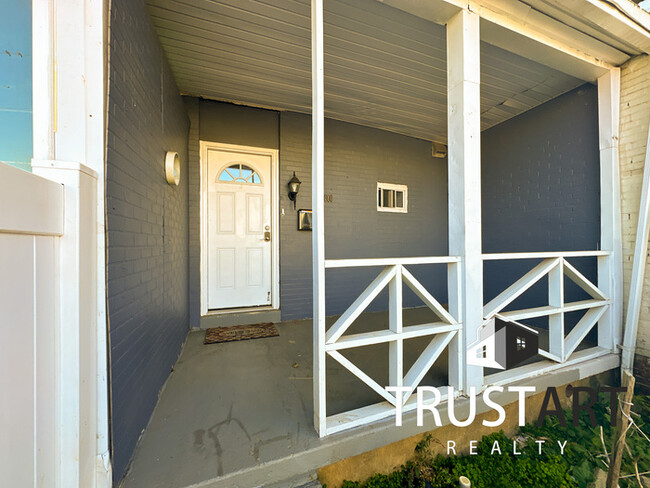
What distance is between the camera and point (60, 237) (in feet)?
3.12

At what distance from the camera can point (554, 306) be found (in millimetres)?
2086

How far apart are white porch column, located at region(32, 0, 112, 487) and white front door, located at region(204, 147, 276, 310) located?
82.7 inches

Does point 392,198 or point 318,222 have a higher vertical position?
point 392,198

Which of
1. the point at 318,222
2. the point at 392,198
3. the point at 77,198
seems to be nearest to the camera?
the point at 77,198

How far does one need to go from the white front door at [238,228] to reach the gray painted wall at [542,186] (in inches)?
127

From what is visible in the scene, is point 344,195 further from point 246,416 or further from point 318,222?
point 246,416

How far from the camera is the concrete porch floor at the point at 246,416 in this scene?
1186mm

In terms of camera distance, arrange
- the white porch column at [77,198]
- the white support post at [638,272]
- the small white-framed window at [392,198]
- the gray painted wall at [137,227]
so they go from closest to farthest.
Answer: the white porch column at [77,198]
the gray painted wall at [137,227]
the white support post at [638,272]
the small white-framed window at [392,198]

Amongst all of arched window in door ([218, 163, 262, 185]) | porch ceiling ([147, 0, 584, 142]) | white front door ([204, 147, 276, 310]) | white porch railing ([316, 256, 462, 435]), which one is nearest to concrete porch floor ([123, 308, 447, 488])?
white porch railing ([316, 256, 462, 435])

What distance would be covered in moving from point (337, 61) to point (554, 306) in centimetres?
289

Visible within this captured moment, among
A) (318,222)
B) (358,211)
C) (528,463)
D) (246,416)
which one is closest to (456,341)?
(528,463)

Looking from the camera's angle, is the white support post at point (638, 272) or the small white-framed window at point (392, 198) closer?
the white support post at point (638, 272)

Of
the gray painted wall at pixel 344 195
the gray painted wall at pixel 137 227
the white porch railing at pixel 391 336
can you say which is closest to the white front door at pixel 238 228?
the gray painted wall at pixel 344 195

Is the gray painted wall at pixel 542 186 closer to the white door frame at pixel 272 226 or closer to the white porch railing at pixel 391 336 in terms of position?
the white porch railing at pixel 391 336
